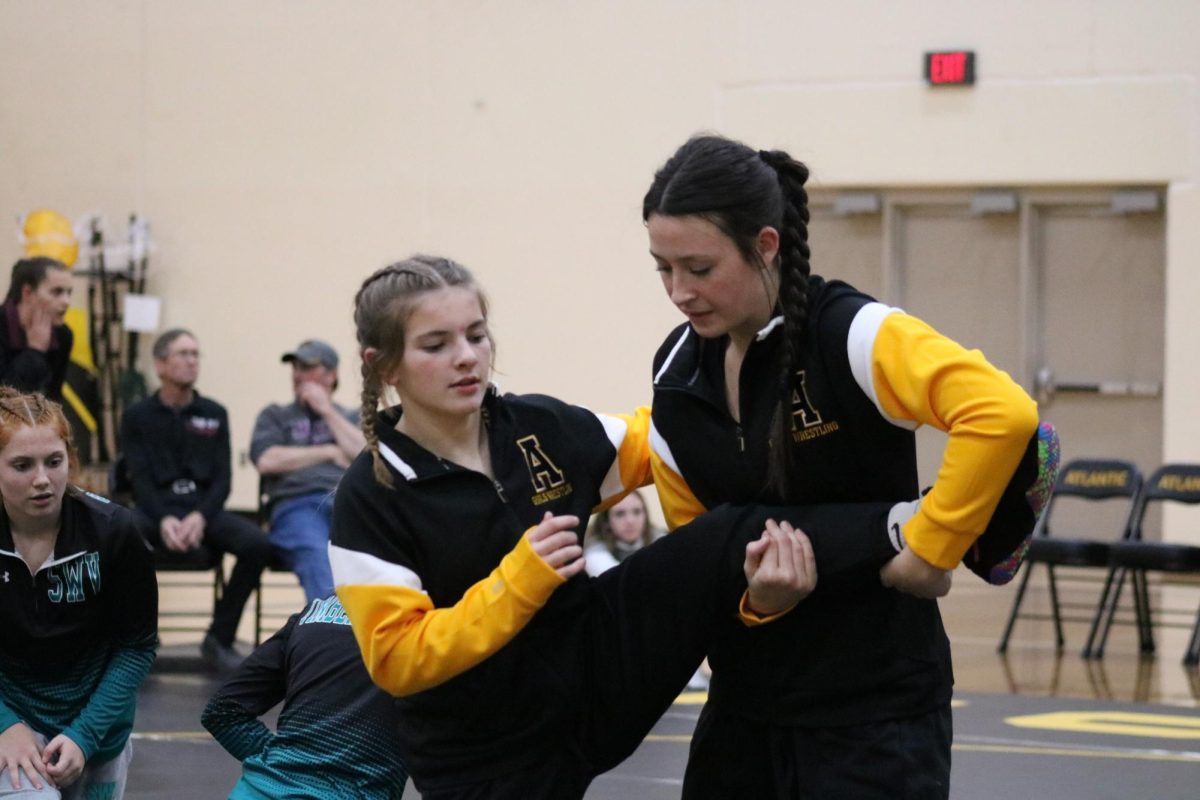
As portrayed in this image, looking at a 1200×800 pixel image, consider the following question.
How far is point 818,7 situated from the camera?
10.4 meters

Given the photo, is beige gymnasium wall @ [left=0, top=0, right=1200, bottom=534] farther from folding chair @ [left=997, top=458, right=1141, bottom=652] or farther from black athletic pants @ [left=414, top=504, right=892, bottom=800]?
black athletic pants @ [left=414, top=504, right=892, bottom=800]

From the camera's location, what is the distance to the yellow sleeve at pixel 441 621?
7.06 ft

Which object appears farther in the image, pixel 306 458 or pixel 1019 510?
pixel 306 458

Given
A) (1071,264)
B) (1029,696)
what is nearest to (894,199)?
(1071,264)

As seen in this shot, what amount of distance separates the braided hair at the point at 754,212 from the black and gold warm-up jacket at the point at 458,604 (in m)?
0.37

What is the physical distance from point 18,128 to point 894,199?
20.9 feet

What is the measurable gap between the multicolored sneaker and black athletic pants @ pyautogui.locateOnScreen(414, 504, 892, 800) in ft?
0.51

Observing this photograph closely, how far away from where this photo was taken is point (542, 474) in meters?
2.40

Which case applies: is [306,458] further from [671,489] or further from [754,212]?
[754,212]

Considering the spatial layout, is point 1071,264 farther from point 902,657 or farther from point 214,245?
point 902,657

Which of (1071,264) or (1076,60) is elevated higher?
(1076,60)

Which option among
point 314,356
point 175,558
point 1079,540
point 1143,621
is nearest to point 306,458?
point 314,356

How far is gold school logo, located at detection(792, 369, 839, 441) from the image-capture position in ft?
7.27

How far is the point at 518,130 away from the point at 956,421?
30.0 ft
